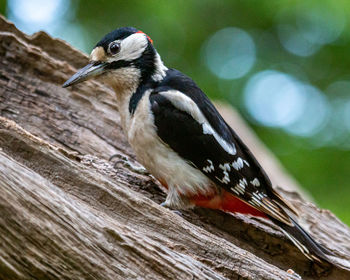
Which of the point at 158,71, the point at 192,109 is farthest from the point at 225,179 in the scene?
the point at 158,71

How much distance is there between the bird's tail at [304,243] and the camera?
2.60m

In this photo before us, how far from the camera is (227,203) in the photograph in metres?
2.75

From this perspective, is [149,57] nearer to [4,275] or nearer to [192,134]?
[192,134]

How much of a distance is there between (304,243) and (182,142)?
917mm

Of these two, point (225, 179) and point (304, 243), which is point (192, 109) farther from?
point (304, 243)

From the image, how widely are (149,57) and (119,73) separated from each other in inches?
9.6

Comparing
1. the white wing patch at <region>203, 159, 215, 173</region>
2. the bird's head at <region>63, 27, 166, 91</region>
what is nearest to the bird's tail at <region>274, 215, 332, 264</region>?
the white wing patch at <region>203, 159, 215, 173</region>

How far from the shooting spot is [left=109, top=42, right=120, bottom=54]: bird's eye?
9.09 ft

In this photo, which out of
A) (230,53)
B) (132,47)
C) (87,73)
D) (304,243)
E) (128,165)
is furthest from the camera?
(230,53)

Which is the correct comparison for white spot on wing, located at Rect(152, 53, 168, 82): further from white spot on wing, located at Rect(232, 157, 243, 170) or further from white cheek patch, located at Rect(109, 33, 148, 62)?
white spot on wing, located at Rect(232, 157, 243, 170)

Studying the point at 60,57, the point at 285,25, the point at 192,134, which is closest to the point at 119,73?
the point at 192,134

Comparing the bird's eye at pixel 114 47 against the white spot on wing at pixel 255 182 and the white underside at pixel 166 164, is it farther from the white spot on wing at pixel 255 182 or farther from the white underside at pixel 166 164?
the white spot on wing at pixel 255 182

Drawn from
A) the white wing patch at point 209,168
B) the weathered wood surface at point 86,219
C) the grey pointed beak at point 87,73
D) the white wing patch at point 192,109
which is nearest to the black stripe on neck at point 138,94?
the white wing patch at point 192,109

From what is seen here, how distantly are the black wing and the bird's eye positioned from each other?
0.35 m
